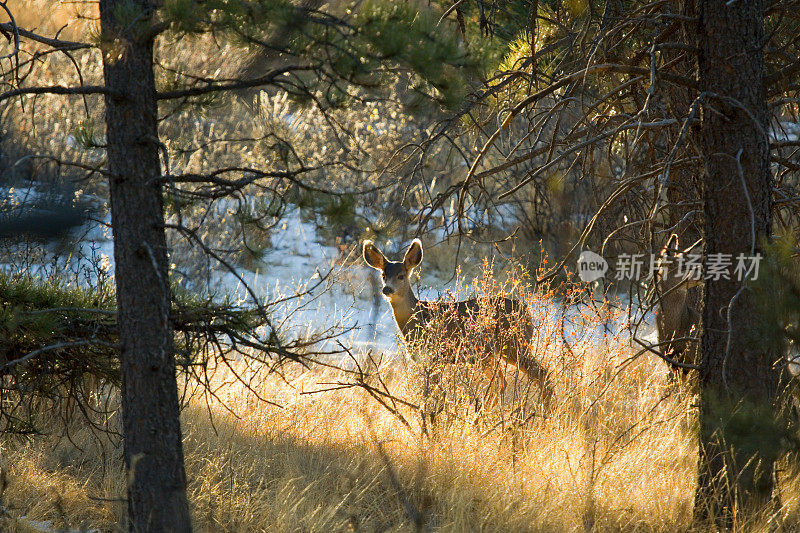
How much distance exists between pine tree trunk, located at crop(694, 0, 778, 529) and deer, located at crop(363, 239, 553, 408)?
1.65 m

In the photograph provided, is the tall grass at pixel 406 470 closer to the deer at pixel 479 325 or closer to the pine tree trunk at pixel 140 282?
the deer at pixel 479 325

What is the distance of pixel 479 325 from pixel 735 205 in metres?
2.36

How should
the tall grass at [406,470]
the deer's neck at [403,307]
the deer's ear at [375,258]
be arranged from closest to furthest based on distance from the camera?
the tall grass at [406,470], the deer's ear at [375,258], the deer's neck at [403,307]

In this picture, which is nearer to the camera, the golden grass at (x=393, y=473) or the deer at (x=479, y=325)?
the golden grass at (x=393, y=473)

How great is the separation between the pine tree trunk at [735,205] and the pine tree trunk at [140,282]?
267cm

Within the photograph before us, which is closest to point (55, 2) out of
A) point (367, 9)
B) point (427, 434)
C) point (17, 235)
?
point (367, 9)

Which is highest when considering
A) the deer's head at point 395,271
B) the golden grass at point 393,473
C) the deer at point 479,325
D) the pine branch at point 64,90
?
the pine branch at point 64,90

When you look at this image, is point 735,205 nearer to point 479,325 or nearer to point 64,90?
point 479,325

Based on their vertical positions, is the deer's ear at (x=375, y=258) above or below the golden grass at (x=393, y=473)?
above

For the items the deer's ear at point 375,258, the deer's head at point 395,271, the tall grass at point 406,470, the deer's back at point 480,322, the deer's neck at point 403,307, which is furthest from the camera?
the deer's neck at point 403,307

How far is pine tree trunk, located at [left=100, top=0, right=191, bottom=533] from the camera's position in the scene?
130 inches

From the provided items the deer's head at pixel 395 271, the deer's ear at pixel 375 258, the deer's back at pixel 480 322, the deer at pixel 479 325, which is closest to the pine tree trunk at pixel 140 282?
the deer at pixel 479 325

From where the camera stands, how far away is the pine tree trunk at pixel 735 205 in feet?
12.2

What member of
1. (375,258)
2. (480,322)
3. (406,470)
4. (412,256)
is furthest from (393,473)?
(375,258)
